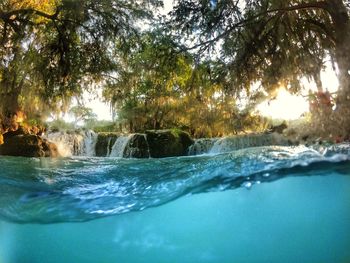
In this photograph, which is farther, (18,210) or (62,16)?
(62,16)

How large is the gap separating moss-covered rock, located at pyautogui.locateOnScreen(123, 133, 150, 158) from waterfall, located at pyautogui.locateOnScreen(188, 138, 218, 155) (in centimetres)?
221

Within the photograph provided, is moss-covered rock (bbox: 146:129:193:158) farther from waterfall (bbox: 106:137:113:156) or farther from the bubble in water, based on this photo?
the bubble in water

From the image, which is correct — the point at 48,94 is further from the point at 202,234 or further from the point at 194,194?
the point at 202,234

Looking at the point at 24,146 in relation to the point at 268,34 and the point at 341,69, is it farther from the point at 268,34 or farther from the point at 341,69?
the point at 341,69

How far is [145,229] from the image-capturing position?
9.50 meters

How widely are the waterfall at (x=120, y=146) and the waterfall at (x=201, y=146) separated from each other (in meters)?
3.30

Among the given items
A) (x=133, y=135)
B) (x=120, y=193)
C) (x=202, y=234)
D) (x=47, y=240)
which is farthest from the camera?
(x=133, y=135)

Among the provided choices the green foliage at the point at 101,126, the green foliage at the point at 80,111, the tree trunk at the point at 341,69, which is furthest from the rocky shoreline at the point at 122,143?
the tree trunk at the point at 341,69

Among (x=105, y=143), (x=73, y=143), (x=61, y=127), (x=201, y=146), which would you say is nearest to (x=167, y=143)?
(x=201, y=146)

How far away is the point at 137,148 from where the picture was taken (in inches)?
730

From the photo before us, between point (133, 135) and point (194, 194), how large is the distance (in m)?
10.4

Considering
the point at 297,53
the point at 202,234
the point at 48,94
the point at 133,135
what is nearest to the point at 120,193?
the point at 202,234

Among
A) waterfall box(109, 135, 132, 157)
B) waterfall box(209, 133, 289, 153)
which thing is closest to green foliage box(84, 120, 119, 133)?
waterfall box(109, 135, 132, 157)

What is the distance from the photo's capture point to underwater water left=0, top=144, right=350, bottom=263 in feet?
27.8
